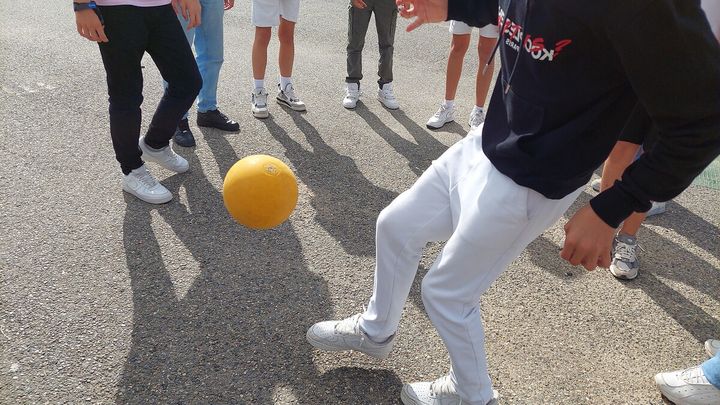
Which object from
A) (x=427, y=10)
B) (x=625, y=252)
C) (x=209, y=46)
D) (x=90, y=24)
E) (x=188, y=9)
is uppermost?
(x=427, y=10)

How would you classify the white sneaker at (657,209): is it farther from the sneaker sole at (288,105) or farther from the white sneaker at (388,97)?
the sneaker sole at (288,105)

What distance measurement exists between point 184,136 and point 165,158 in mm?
522

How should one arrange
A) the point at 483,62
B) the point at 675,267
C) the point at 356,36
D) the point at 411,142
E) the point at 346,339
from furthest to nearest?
the point at 356,36 → the point at 483,62 → the point at 411,142 → the point at 675,267 → the point at 346,339

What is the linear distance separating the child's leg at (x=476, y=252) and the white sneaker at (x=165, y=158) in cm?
253

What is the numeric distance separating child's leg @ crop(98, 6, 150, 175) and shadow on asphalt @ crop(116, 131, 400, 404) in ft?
1.21

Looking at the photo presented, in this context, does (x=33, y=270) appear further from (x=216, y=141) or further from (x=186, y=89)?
(x=216, y=141)

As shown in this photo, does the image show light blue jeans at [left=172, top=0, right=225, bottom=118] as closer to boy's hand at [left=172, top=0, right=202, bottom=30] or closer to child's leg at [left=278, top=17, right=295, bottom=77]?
boy's hand at [left=172, top=0, right=202, bottom=30]

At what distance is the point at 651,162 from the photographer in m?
1.61

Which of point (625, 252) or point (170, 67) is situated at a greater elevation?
point (170, 67)

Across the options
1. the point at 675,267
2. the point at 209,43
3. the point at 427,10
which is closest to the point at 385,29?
the point at 209,43

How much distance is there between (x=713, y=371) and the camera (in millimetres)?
2523

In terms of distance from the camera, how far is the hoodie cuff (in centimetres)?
168

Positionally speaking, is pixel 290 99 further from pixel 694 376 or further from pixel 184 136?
pixel 694 376

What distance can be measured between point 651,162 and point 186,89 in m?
2.85
